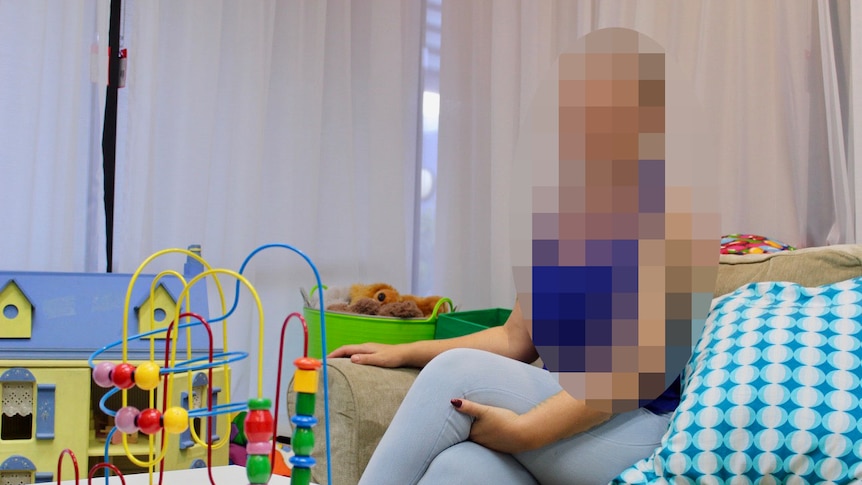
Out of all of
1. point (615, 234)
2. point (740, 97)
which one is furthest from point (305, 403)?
point (740, 97)

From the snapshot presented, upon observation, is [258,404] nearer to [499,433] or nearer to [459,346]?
[499,433]

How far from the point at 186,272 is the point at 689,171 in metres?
1.60

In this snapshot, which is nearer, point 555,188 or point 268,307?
point 555,188

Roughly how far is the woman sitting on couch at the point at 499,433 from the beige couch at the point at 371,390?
0.24 meters

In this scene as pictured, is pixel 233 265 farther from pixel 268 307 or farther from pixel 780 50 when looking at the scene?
pixel 780 50

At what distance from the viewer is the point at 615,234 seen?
1.92ft

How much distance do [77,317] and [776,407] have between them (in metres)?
1.32

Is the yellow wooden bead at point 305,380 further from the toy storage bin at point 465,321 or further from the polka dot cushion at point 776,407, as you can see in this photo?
the toy storage bin at point 465,321

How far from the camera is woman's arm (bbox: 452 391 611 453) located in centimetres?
111

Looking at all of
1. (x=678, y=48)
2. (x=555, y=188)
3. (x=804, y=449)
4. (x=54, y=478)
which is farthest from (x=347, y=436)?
(x=678, y=48)

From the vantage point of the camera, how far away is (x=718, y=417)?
1054mm

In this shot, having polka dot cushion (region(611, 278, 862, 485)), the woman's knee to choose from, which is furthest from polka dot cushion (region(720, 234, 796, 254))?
the woman's knee

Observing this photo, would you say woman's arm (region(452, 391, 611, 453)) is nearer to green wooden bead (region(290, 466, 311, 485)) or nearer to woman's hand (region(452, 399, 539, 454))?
woman's hand (region(452, 399, 539, 454))

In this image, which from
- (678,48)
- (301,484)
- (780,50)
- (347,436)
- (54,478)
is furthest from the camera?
(678,48)
